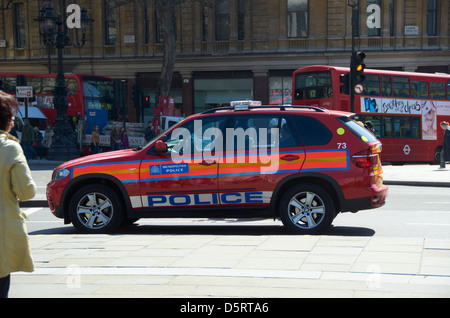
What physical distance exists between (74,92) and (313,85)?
1383 centimetres

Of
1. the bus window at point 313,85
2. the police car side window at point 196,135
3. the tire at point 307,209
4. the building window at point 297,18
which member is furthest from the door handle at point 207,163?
the building window at point 297,18

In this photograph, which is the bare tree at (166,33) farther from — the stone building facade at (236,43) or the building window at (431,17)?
the building window at (431,17)

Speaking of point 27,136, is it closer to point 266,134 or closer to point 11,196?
point 266,134

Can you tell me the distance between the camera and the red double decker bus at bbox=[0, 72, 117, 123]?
33.3m

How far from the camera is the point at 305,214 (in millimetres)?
8766

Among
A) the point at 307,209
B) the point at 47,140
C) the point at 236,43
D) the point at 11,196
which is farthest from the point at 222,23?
the point at 11,196

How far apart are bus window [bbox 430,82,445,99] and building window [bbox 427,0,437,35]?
40.1 feet

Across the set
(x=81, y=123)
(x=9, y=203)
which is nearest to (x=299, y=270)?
(x=9, y=203)

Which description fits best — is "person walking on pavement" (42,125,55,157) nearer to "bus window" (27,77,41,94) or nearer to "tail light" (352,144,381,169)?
"bus window" (27,77,41,94)

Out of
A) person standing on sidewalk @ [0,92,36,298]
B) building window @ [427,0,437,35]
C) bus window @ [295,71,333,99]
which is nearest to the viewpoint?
person standing on sidewalk @ [0,92,36,298]

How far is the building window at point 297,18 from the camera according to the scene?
3819 cm

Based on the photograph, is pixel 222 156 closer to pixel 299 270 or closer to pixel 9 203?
pixel 299 270

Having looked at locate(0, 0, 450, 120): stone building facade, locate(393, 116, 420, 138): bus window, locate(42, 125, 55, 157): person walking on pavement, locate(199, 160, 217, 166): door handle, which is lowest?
locate(42, 125, 55, 157): person walking on pavement

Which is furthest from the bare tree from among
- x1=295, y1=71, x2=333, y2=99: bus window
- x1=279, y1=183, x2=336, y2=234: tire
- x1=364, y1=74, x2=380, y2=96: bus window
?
x1=279, y1=183, x2=336, y2=234: tire
